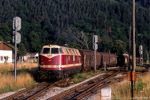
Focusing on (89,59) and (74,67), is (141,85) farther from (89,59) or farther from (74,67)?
(89,59)

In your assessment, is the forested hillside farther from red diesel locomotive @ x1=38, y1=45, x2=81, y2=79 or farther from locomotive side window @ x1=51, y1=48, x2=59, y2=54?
locomotive side window @ x1=51, y1=48, x2=59, y2=54

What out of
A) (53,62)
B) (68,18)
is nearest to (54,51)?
(53,62)

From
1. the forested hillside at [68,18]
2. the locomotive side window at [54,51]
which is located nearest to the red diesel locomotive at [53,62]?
the locomotive side window at [54,51]

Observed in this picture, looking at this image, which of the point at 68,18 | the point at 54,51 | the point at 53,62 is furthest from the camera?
the point at 68,18

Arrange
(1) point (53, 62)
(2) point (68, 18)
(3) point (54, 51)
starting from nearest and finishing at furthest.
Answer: (1) point (53, 62) < (3) point (54, 51) < (2) point (68, 18)

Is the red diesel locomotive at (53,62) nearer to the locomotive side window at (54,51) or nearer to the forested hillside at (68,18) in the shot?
the locomotive side window at (54,51)

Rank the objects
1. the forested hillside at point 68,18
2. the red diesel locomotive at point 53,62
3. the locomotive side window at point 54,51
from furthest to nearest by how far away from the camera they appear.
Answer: the forested hillside at point 68,18
the locomotive side window at point 54,51
the red diesel locomotive at point 53,62

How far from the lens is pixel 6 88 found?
15391 mm

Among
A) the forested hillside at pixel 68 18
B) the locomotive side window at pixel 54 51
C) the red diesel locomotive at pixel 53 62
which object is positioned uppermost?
the forested hillside at pixel 68 18

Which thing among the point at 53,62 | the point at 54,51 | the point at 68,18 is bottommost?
the point at 53,62

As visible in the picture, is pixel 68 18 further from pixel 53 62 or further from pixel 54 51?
pixel 53 62

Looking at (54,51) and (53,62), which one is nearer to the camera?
(53,62)

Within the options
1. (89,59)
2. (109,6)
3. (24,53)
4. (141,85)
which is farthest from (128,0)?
(141,85)

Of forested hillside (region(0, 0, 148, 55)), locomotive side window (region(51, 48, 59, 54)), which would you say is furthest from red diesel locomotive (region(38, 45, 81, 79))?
forested hillside (region(0, 0, 148, 55))
